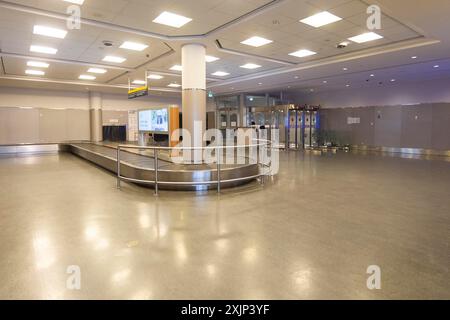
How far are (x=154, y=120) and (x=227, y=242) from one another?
6609 mm

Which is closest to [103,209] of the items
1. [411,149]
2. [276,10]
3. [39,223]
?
[39,223]

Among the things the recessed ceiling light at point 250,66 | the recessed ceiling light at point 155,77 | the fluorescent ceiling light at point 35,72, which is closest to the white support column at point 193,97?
the recessed ceiling light at point 250,66

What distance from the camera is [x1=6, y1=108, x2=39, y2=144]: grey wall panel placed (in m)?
16.3

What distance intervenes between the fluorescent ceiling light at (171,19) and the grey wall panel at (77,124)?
13.6 m

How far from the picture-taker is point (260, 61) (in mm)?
10797

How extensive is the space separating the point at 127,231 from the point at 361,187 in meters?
5.07

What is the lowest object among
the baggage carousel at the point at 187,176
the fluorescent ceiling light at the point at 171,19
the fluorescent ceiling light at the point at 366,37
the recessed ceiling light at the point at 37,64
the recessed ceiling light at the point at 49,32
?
the baggage carousel at the point at 187,176

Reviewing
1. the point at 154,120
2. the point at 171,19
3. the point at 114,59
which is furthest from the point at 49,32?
the point at 154,120

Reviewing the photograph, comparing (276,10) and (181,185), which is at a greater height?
(276,10)

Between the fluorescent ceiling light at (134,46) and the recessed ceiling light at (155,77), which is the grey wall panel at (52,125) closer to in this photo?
the recessed ceiling light at (155,77)

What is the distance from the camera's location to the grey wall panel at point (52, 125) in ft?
56.3

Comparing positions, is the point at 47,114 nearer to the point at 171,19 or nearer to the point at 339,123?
the point at 171,19

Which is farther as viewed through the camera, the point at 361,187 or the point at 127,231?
the point at 361,187

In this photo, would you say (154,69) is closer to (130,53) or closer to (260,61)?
(130,53)
